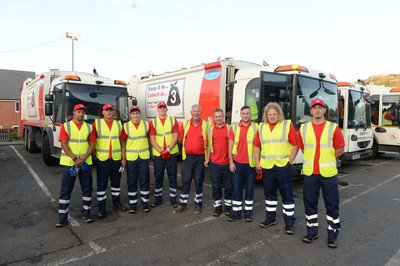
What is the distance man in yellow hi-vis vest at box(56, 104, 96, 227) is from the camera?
4.51 metres

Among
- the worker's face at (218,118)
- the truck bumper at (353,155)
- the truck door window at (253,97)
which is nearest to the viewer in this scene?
the worker's face at (218,118)

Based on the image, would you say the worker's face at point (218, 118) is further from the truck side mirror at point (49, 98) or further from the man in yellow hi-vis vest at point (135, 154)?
the truck side mirror at point (49, 98)

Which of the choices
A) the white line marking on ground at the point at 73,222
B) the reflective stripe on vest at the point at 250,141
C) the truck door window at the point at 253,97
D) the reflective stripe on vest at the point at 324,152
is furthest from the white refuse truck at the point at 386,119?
the white line marking on ground at the point at 73,222

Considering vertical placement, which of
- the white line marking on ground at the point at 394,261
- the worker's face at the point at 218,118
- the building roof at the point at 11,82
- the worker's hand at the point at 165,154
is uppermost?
the building roof at the point at 11,82

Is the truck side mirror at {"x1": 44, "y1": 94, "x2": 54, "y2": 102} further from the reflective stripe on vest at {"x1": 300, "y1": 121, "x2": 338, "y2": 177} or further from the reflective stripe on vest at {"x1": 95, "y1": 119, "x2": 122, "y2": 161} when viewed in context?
the reflective stripe on vest at {"x1": 300, "y1": 121, "x2": 338, "y2": 177}

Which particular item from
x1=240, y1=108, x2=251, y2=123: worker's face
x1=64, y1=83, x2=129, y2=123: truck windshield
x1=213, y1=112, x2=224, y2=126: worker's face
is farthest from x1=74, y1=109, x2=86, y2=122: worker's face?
x1=64, y1=83, x2=129, y2=123: truck windshield

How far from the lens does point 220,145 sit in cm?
486

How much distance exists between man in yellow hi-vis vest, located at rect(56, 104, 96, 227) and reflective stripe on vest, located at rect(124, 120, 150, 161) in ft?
1.96

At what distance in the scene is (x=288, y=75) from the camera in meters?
6.36

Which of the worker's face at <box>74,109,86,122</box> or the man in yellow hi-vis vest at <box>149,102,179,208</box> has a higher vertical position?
the worker's face at <box>74,109,86,122</box>

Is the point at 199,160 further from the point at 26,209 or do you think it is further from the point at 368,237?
the point at 26,209

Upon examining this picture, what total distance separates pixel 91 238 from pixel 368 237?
3811 millimetres

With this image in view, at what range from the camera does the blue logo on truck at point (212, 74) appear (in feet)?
25.8

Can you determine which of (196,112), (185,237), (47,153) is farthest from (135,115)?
(47,153)
